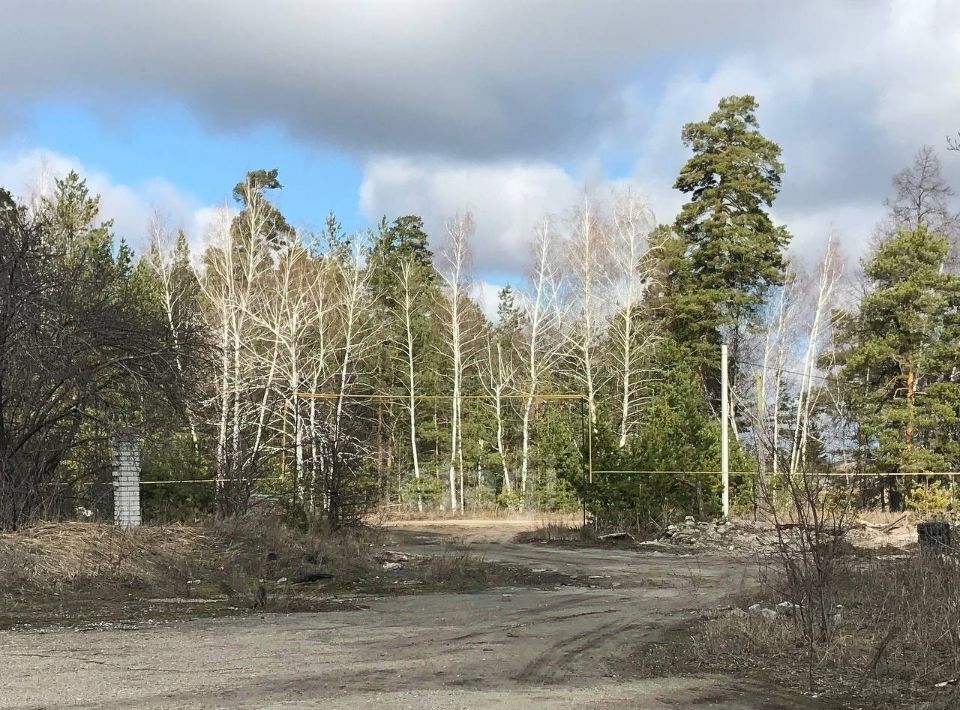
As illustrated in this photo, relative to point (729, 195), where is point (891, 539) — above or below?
below

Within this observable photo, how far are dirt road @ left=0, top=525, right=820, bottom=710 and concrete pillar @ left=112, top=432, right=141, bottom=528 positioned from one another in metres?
6.95

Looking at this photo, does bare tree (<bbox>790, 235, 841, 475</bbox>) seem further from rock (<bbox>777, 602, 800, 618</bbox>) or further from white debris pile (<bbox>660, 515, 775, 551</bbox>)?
rock (<bbox>777, 602, 800, 618</bbox>)

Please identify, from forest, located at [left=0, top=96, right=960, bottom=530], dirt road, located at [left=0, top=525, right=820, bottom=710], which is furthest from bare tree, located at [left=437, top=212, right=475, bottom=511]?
dirt road, located at [left=0, top=525, right=820, bottom=710]

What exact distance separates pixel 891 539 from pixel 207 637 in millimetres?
17426

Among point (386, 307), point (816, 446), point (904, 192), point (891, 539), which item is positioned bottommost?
point (891, 539)

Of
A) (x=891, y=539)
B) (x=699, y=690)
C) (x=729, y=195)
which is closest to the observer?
(x=699, y=690)

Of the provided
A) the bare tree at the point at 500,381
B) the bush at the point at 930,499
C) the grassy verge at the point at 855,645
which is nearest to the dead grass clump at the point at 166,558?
the grassy verge at the point at 855,645

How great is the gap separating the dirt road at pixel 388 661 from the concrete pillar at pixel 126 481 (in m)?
6.95

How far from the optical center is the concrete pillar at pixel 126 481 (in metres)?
17.7

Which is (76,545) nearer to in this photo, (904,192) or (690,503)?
(690,503)

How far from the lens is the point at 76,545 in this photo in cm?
1419

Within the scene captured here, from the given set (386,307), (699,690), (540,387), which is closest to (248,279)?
(386,307)

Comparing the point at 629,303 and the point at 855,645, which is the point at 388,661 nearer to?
the point at 855,645

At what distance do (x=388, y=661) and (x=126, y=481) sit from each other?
1107 cm
